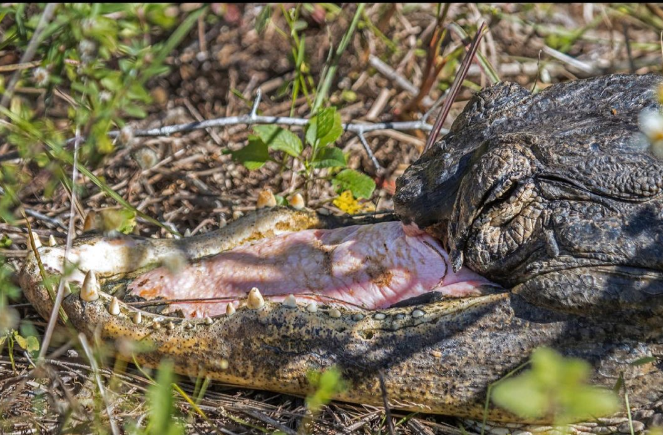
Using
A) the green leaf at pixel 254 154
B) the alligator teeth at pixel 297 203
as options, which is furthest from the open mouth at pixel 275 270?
the green leaf at pixel 254 154

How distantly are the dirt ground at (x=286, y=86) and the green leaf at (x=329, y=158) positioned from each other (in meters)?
0.38

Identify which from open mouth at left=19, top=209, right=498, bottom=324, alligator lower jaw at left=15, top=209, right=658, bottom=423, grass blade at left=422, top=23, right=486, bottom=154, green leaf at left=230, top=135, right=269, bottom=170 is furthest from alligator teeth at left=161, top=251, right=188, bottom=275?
grass blade at left=422, top=23, right=486, bottom=154

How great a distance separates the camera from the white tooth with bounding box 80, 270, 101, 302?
2.72 m

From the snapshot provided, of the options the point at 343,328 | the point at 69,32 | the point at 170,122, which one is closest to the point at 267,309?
the point at 343,328

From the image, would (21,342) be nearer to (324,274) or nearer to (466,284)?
(324,274)

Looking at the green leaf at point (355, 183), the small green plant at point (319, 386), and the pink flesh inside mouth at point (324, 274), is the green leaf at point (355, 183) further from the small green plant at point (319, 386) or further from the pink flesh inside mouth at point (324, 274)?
the small green plant at point (319, 386)

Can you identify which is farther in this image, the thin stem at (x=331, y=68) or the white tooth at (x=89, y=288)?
the thin stem at (x=331, y=68)

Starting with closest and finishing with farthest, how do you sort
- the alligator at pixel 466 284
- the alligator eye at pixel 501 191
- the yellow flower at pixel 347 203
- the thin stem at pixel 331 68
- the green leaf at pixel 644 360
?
1. the green leaf at pixel 644 360
2. the alligator at pixel 466 284
3. the alligator eye at pixel 501 191
4. the yellow flower at pixel 347 203
5. the thin stem at pixel 331 68

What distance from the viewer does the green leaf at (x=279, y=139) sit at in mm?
3795

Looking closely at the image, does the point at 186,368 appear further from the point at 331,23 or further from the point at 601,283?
the point at 331,23

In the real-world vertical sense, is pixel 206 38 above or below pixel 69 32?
below

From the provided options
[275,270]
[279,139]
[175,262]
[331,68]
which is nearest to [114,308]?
[175,262]

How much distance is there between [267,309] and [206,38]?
3.48 m

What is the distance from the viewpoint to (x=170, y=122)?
4961 millimetres
